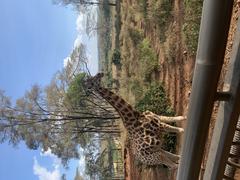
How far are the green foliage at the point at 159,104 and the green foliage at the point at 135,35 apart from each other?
13.9ft

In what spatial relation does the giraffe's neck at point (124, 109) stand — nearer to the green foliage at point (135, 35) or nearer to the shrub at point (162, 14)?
the shrub at point (162, 14)

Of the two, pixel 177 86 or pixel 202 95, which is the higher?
pixel 177 86

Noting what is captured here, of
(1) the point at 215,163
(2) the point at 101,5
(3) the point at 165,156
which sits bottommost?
(3) the point at 165,156

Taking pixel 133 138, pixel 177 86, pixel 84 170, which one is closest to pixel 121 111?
pixel 133 138

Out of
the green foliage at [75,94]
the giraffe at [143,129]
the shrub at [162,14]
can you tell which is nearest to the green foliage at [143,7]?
the shrub at [162,14]

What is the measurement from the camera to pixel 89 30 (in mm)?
21000

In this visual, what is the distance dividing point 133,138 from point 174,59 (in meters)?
3.77

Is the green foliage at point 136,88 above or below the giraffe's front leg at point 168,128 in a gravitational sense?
above

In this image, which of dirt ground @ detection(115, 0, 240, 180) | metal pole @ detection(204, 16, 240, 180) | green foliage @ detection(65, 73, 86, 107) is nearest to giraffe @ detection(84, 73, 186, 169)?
dirt ground @ detection(115, 0, 240, 180)

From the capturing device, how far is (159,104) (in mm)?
11219

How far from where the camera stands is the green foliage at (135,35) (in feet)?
52.8

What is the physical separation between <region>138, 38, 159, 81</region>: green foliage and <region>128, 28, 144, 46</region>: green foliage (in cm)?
115

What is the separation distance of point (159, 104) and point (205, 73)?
9.58 metres

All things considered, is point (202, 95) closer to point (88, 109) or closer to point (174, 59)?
point (174, 59)
